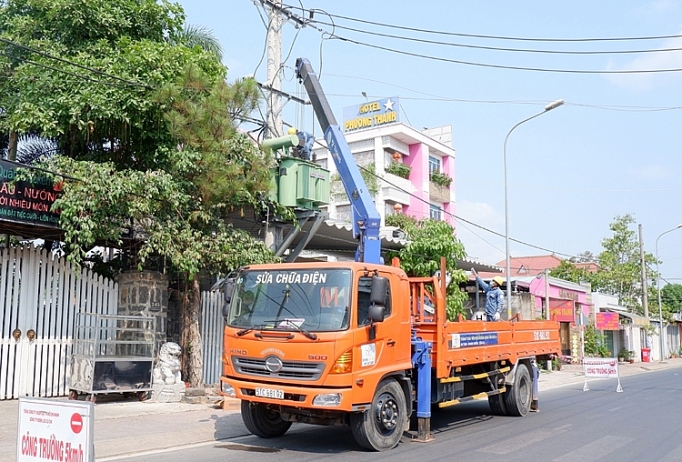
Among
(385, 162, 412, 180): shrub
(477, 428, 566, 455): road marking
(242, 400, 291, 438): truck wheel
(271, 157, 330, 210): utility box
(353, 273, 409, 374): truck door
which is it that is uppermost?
(385, 162, 412, 180): shrub

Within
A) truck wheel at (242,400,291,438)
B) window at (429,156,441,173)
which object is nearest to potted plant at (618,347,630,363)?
window at (429,156,441,173)

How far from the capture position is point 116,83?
43.0ft

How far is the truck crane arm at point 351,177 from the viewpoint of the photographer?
40.5 ft

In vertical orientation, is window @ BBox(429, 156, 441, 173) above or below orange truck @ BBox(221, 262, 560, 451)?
above

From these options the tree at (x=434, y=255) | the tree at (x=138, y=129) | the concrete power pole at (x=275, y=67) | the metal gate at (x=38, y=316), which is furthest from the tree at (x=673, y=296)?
the metal gate at (x=38, y=316)

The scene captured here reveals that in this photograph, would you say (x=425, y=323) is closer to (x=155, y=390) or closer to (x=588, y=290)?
(x=155, y=390)

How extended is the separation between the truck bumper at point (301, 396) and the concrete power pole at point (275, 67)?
7339 millimetres

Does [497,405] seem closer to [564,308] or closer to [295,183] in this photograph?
[295,183]

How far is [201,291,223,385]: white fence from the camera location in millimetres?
15391

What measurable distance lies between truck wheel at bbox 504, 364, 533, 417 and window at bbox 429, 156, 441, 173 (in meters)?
32.6

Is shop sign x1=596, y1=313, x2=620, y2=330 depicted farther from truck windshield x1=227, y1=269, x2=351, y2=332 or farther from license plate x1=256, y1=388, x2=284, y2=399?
license plate x1=256, y1=388, x2=284, y2=399

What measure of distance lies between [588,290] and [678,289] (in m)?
49.8

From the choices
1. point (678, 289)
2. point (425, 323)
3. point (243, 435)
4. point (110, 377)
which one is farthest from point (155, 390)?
point (678, 289)

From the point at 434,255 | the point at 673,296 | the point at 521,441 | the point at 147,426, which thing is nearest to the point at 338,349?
the point at 521,441
